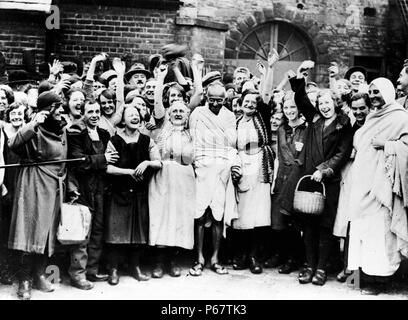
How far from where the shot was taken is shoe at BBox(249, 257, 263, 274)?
597cm

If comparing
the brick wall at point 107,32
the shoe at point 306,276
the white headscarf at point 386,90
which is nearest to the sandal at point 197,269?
the shoe at point 306,276

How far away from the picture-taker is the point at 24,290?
4.95m

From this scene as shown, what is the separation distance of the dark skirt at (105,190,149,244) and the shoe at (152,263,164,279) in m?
0.33

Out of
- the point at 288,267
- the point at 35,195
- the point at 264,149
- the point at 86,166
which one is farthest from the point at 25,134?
the point at 288,267

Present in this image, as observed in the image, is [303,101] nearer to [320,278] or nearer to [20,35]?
[320,278]

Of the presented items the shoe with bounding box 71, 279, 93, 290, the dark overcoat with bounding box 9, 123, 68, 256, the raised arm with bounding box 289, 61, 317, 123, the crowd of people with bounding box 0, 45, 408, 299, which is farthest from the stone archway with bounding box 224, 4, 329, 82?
the shoe with bounding box 71, 279, 93, 290

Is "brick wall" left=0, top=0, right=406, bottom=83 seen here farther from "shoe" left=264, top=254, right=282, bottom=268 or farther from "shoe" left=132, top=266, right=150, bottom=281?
"shoe" left=264, top=254, right=282, bottom=268

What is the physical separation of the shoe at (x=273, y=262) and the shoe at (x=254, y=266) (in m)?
0.18

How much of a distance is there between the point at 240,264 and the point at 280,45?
8.23 meters

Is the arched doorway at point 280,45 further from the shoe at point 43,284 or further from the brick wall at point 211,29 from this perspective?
the shoe at point 43,284
